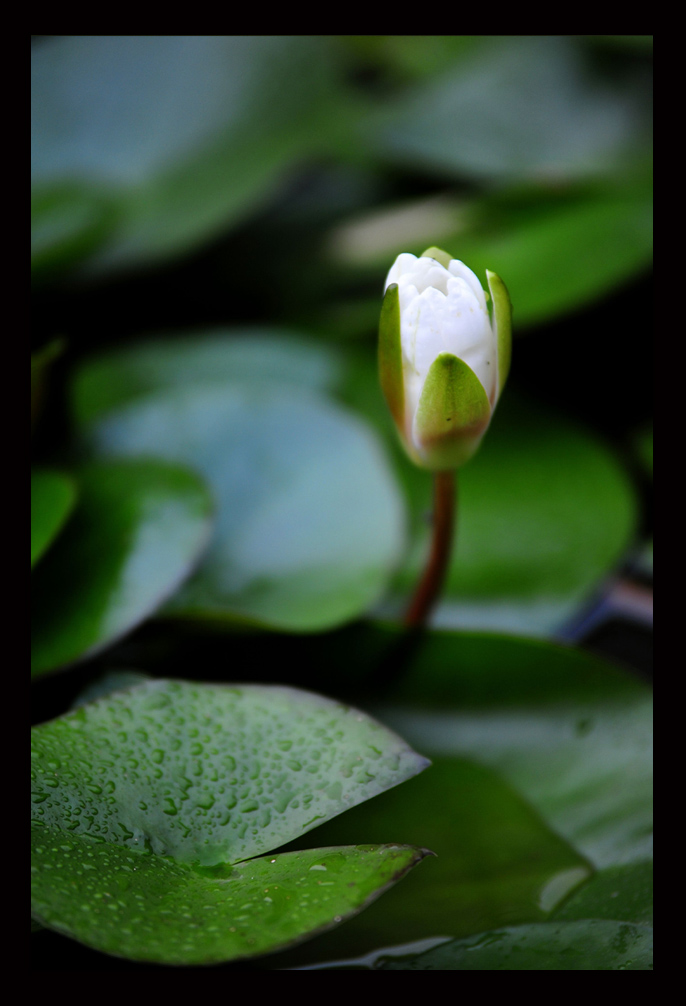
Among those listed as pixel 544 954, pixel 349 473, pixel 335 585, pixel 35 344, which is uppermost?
pixel 35 344

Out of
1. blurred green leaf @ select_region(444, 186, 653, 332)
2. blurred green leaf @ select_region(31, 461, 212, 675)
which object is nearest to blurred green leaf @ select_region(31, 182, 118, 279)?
blurred green leaf @ select_region(31, 461, 212, 675)

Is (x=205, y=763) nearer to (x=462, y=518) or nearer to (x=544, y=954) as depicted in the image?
(x=544, y=954)

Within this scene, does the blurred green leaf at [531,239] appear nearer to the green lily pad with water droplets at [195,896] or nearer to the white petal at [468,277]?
the white petal at [468,277]

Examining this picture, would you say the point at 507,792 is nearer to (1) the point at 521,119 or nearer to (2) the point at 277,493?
(2) the point at 277,493

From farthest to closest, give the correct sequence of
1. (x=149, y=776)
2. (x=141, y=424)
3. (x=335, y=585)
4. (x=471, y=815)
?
(x=141, y=424)
(x=335, y=585)
(x=471, y=815)
(x=149, y=776)

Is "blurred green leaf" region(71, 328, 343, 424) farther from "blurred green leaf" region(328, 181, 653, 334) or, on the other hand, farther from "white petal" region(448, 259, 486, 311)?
"white petal" region(448, 259, 486, 311)

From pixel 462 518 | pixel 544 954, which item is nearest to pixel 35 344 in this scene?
pixel 462 518

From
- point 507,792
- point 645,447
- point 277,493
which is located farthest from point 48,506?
point 645,447
